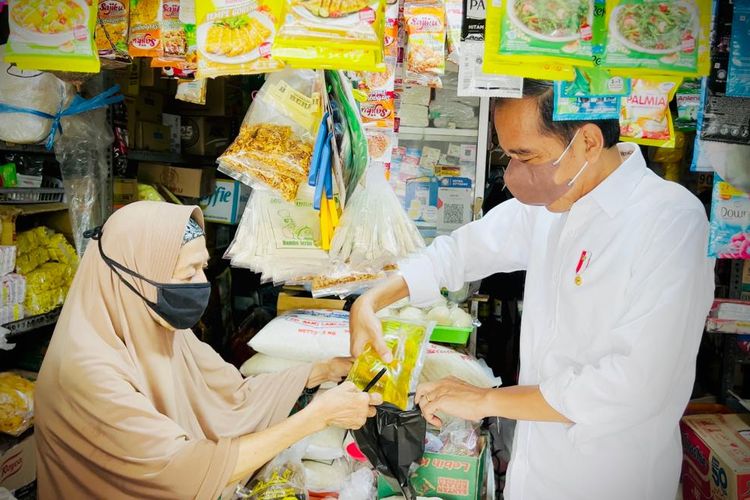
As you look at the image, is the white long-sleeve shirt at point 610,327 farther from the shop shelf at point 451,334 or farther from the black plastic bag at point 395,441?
the shop shelf at point 451,334

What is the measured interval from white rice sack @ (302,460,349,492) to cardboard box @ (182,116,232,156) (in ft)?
8.46

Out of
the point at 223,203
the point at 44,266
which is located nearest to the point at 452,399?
the point at 44,266

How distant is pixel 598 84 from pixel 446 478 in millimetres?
1455

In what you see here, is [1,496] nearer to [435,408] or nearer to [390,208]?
[435,408]

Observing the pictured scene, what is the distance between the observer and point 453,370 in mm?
2525

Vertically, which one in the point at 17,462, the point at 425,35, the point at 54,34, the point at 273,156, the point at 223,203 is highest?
the point at 425,35

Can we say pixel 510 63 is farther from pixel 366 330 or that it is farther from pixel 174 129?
pixel 174 129

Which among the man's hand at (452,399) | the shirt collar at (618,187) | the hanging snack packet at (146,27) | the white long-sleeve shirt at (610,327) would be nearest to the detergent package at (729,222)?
the white long-sleeve shirt at (610,327)

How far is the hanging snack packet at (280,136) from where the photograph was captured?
5.93 feet

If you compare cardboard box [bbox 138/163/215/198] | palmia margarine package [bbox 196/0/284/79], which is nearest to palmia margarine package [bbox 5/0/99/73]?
palmia margarine package [bbox 196/0/284/79]

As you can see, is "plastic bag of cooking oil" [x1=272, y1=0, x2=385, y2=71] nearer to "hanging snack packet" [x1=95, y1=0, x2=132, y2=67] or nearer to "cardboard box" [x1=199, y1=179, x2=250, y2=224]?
"hanging snack packet" [x1=95, y1=0, x2=132, y2=67]

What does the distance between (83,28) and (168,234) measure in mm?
697

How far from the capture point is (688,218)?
150cm

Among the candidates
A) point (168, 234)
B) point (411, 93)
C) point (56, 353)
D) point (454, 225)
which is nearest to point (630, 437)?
point (168, 234)
